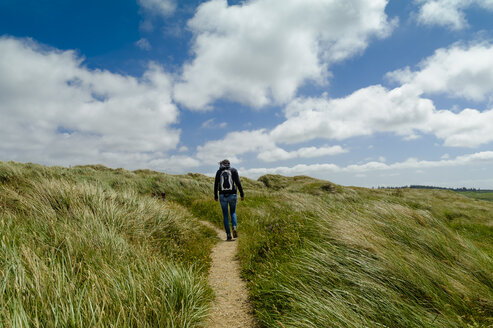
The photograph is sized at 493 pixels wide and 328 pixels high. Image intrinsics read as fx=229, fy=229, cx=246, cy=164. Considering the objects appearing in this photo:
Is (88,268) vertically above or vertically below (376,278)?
above

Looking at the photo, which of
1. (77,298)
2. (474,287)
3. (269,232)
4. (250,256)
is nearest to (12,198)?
(77,298)

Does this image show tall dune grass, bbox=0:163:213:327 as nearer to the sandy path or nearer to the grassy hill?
the grassy hill

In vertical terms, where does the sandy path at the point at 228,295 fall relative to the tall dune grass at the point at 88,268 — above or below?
below

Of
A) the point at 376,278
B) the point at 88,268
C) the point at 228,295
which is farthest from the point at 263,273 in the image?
the point at 88,268

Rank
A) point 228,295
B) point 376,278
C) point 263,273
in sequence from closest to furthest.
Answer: point 376,278 → point 228,295 → point 263,273

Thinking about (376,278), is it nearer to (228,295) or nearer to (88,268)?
(228,295)

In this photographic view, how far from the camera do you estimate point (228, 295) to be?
13.6 ft

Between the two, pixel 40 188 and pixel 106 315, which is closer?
pixel 106 315

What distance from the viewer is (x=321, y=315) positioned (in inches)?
100

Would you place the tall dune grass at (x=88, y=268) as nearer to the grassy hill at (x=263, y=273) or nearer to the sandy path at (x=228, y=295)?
the grassy hill at (x=263, y=273)

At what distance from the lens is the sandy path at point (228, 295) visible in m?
3.36

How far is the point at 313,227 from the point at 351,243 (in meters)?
1.31

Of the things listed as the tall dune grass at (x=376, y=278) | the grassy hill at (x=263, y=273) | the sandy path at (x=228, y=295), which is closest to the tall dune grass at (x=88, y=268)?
the grassy hill at (x=263, y=273)

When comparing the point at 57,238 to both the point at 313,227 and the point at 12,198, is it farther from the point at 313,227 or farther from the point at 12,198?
the point at 313,227
